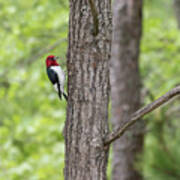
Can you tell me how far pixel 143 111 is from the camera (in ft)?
5.37

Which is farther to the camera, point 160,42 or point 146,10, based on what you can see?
point 146,10

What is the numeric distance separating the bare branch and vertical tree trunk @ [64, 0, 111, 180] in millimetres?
86

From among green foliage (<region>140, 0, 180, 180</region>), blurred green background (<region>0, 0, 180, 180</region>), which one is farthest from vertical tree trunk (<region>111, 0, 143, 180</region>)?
green foliage (<region>140, 0, 180, 180</region>)

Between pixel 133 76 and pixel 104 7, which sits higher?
pixel 133 76

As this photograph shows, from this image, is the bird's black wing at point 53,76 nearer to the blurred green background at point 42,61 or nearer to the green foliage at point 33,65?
the blurred green background at point 42,61

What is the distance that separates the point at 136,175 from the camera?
13.0ft

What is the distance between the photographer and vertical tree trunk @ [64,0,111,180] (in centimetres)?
175

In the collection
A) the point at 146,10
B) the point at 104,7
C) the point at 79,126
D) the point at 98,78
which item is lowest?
the point at 79,126

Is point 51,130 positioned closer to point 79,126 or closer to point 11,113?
point 11,113

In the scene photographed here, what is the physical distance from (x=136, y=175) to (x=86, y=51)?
2597mm

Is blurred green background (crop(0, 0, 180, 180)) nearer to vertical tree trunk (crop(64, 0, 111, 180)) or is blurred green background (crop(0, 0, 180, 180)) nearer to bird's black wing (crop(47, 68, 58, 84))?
bird's black wing (crop(47, 68, 58, 84))

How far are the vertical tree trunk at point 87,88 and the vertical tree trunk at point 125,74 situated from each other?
215 cm

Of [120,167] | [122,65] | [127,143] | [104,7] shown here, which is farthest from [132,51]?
[104,7]

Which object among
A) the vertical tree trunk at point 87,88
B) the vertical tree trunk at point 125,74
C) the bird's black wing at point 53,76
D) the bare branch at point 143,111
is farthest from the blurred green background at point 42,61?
the bare branch at point 143,111
